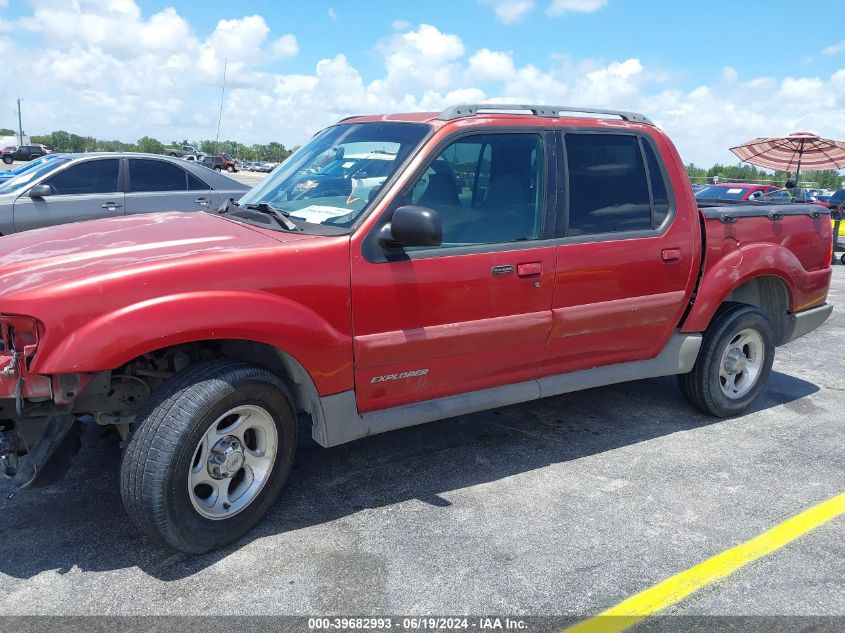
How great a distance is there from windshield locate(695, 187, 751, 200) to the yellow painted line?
1138 centimetres

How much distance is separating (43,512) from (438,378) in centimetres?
207

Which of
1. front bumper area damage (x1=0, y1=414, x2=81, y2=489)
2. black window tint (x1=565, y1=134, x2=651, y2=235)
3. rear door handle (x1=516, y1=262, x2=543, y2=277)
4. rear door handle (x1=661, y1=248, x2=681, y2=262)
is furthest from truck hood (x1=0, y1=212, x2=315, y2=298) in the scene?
rear door handle (x1=661, y1=248, x2=681, y2=262)

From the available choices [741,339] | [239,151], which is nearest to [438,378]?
[741,339]

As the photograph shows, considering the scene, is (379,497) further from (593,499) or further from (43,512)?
(43,512)

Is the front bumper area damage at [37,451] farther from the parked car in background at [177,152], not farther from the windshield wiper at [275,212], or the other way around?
the parked car in background at [177,152]

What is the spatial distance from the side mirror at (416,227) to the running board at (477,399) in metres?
0.81

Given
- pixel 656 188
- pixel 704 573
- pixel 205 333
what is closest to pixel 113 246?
pixel 205 333

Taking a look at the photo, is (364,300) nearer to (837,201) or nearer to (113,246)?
(113,246)

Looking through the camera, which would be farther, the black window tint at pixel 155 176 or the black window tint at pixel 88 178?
the black window tint at pixel 155 176

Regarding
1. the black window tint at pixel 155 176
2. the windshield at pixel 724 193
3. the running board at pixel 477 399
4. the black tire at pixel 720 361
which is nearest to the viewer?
the running board at pixel 477 399

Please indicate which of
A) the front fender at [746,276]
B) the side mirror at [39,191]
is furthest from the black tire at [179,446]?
the side mirror at [39,191]

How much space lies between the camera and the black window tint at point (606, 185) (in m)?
4.18

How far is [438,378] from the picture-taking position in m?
3.79

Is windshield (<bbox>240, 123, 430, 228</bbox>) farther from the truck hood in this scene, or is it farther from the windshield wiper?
the truck hood
